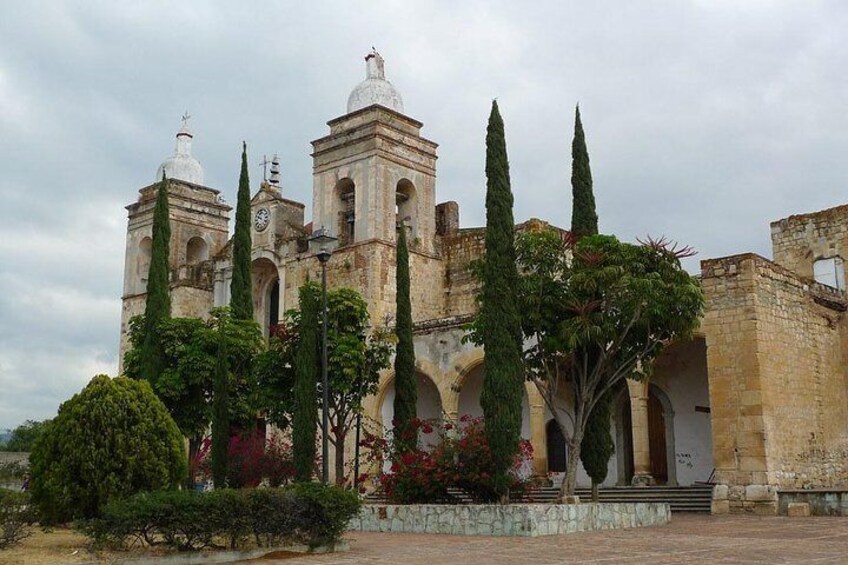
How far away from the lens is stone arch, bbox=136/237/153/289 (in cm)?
4078

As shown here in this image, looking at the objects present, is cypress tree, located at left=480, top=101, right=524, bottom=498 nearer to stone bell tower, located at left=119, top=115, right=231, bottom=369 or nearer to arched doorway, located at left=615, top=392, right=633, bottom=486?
arched doorway, located at left=615, top=392, right=633, bottom=486

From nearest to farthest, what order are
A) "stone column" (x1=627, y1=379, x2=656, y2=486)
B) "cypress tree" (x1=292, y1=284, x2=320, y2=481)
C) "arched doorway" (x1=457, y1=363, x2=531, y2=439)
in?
"cypress tree" (x1=292, y1=284, x2=320, y2=481)
"stone column" (x1=627, y1=379, x2=656, y2=486)
"arched doorway" (x1=457, y1=363, x2=531, y2=439)

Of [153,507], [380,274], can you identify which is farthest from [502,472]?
A: [380,274]

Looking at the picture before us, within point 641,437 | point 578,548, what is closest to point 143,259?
point 641,437

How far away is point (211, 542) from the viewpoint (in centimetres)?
1192

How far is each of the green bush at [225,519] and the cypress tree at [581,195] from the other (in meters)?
8.31

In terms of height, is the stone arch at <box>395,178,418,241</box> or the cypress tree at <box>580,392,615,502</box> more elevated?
the stone arch at <box>395,178,418,241</box>

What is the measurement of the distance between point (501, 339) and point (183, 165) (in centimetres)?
2845

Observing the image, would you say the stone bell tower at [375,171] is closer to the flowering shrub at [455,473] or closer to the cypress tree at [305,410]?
the cypress tree at [305,410]

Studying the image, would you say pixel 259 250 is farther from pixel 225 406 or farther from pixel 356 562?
pixel 356 562

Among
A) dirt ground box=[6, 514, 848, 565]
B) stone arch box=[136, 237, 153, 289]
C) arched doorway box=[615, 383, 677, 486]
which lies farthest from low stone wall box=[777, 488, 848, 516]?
stone arch box=[136, 237, 153, 289]

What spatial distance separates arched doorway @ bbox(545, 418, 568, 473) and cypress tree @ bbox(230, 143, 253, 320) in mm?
9269

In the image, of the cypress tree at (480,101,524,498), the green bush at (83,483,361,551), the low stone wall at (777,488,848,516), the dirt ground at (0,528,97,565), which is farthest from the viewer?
the low stone wall at (777,488,848,516)

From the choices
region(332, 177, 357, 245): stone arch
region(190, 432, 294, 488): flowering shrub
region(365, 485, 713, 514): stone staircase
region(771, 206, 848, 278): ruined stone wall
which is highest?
region(332, 177, 357, 245): stone arch
